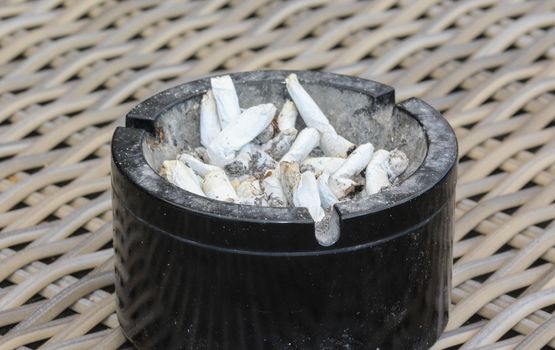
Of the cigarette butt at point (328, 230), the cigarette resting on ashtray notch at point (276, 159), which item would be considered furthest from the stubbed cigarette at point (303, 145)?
the cigarette butt at point (328, 230)

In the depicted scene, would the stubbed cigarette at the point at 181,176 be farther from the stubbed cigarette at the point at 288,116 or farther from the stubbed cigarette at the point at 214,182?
the stubbed cigarette at the point at 288,116

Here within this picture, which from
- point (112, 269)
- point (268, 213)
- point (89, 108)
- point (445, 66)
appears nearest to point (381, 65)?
point (445, 66)

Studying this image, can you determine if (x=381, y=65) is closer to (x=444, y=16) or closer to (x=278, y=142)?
(x=444, y=16)

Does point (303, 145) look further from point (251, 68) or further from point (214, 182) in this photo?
point (251, 68)

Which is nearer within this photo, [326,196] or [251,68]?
[326,196]

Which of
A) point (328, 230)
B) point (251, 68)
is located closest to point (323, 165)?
point (328, 230)

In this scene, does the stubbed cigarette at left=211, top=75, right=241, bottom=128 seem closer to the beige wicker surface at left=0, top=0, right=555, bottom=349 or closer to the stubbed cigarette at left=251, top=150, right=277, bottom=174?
the stubbed cigarette at left=251, top=150, right=277, bottom=174
